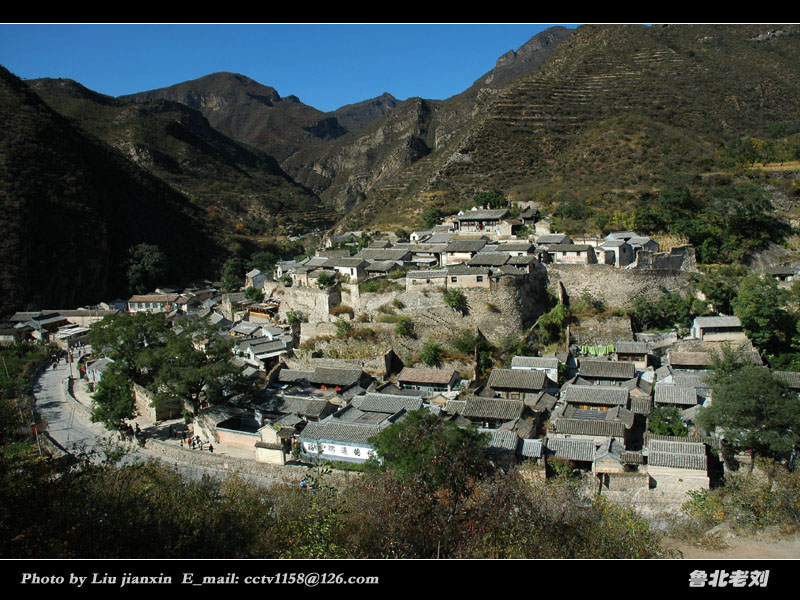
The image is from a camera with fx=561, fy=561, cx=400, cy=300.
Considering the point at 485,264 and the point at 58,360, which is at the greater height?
the point at 485,264

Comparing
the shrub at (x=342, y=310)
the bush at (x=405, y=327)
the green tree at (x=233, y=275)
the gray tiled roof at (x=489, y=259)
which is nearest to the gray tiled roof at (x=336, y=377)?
the bush at (x=405, y=327)

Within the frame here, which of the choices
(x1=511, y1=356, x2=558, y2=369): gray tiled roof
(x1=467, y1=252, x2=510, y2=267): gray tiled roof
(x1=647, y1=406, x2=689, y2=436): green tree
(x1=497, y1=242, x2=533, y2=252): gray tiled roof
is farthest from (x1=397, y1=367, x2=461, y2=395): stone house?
(x1=497, y1=242, x2=533, y2=252): gray tiled roof

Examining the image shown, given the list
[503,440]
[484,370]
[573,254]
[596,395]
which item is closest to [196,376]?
[484,370]

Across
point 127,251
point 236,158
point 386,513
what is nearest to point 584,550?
point 386,513

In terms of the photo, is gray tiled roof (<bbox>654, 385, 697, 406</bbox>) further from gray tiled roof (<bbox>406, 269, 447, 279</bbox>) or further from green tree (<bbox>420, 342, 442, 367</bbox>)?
gray tiled roof (<bbox>406, 269, 447, 279</bbox>)

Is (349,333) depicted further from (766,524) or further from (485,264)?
(766,524)

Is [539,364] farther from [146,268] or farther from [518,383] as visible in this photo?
[146,268]

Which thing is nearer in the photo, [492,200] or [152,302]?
[492,200]
